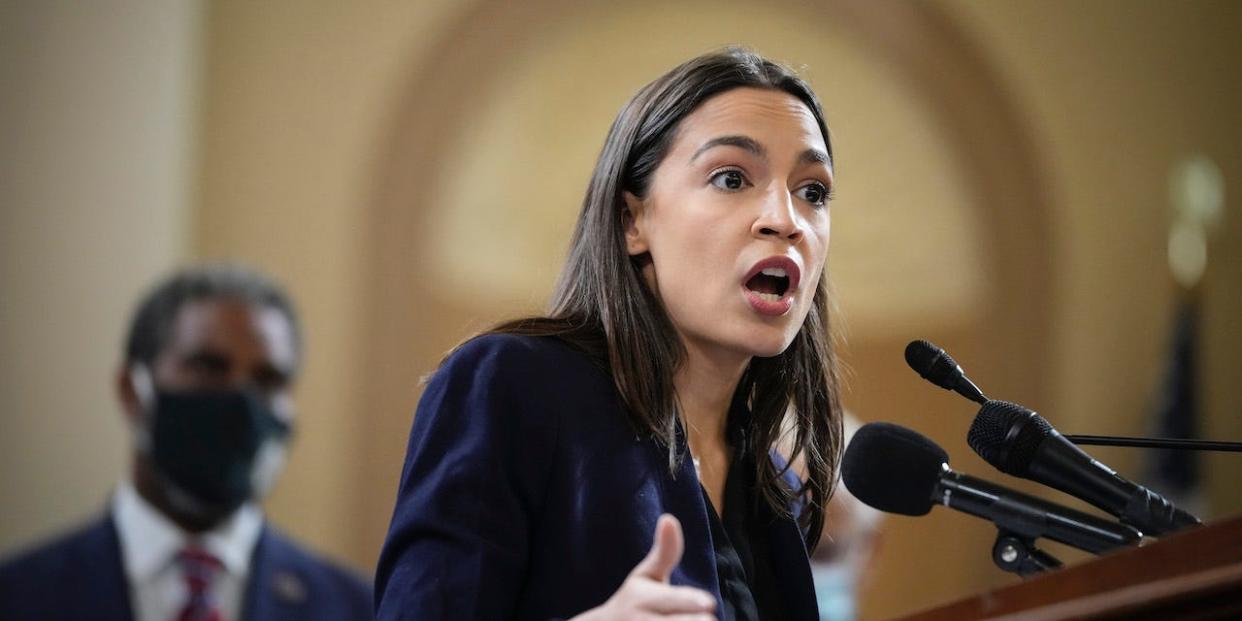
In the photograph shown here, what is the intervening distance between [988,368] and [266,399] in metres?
2.80

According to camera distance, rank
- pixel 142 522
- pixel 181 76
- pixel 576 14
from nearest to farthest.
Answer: pixel 142 522
pixel 181 76
pixel 576 14

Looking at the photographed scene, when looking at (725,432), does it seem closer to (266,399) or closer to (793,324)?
(793,324)

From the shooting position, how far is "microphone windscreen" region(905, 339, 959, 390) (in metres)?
1.62

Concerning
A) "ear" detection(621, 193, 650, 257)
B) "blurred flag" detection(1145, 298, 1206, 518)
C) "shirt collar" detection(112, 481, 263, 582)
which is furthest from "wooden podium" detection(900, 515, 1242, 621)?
"blurred flag" detection(1145, 298, 1206, 518)

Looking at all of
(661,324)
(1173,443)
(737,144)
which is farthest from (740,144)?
(1173,443)

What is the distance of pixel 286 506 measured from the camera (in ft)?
14.4

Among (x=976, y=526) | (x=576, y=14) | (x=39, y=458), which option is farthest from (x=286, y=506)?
(x=976, y=526)

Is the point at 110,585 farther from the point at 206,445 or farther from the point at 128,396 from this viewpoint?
the point at 128,396

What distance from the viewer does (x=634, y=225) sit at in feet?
5.99

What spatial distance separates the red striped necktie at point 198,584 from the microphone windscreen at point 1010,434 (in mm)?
1998

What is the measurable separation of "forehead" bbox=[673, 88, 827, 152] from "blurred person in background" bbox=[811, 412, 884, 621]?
181 cm

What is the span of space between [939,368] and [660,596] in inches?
23.0

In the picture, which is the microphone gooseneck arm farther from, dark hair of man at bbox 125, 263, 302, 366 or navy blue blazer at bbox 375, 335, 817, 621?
dark hair of man at bbox 125, 263, 302, 366

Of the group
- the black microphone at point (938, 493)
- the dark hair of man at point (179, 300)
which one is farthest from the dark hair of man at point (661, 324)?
the dark hair of man at point (179, 300)
